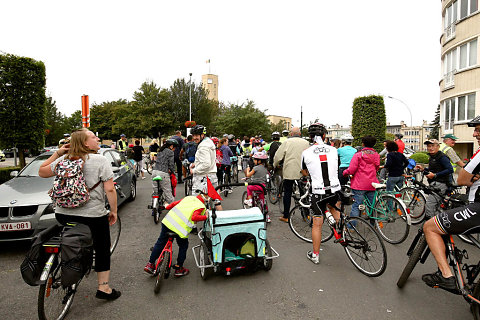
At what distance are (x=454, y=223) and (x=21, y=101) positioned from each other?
1306 cm

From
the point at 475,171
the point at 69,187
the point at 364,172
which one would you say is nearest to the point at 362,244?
the point at 475,171

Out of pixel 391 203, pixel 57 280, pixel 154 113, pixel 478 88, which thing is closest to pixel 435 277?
pixel 391 203

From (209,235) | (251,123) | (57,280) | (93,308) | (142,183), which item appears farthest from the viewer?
(251,123)

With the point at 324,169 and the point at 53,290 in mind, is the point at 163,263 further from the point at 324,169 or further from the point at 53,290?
the point at 324,169

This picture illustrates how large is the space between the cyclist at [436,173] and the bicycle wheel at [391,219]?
932 millimetres

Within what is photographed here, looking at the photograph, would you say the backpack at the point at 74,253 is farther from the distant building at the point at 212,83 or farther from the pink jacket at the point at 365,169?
the distant building at the point at 212,83

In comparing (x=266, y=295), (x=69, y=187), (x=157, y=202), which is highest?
(x=69, y=187)

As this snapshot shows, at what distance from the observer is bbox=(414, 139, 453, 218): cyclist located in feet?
18.7

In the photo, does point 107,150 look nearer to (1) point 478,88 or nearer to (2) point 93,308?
(2) point 93,308

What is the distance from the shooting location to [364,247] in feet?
13.0

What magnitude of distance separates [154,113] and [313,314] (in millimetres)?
41170

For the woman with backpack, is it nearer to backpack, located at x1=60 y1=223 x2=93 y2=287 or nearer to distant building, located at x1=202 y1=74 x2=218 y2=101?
backpack, located at x1=60 y1=223 x2=93 y2=287

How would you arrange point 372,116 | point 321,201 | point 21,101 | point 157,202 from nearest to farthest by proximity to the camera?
point 321,201
point 157,202
point 21,101
point 372,116

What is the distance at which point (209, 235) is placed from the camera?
3.86 m
